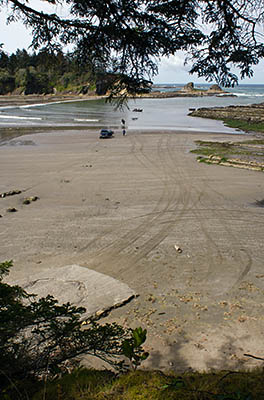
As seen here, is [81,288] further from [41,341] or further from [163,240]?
[41,341]

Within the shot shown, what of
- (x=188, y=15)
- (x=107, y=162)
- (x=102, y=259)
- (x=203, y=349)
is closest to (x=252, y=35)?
(x=188, y=15)

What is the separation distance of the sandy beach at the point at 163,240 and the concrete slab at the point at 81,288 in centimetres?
31

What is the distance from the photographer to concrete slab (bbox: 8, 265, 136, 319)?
26.0 feet

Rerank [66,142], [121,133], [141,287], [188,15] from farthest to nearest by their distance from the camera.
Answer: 1. [121,133]
2. [66,142]
3. [141,287]
4. [188,15]

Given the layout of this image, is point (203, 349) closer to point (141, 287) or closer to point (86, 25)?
point (141, 287)

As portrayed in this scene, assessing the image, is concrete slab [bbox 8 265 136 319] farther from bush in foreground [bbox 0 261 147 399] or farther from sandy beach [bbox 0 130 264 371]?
bush in foreground [bbox 0 261 147 399]

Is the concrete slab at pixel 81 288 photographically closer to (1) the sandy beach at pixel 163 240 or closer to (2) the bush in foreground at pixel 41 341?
(1) the sandy beach at pixel 163 240

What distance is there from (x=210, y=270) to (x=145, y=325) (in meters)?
3.07

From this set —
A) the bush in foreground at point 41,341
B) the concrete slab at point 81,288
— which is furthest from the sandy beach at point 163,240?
the bush in foreground at point 41,341

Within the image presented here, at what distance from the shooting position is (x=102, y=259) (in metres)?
10.2

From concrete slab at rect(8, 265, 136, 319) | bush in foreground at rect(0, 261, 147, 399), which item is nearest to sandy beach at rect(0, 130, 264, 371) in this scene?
concrete slab at rect(8, 265, 136, 319)

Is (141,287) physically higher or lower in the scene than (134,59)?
lower

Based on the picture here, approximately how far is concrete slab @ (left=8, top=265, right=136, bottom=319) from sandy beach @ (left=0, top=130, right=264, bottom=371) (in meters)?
0.31

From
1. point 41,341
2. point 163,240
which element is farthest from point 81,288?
point 41,341
